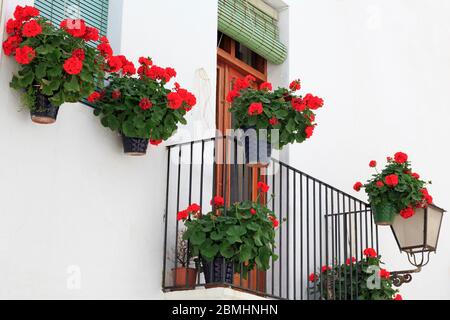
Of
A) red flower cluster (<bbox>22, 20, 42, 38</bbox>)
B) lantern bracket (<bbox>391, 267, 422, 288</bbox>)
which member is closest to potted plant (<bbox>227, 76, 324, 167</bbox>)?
red flower cluster (<bbox>22, 20, 42, 38</bbox>)

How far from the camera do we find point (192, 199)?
692 centimetres

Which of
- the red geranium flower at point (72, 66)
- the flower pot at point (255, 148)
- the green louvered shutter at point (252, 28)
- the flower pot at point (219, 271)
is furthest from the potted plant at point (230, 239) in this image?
the green louvered shutter at point (252, 28)

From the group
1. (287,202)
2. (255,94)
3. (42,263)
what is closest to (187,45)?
(255,94)

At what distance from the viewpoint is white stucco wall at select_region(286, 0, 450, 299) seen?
8953mm

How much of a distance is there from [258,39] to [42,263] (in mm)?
3609

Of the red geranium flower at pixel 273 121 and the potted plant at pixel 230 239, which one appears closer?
the potted plant at pixel 230 239

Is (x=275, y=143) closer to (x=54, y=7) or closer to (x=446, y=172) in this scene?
(x=54, y=7)

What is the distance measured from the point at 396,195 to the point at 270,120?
1.75 metres

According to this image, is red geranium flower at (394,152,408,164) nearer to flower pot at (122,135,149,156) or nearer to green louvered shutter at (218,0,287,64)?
green louvered shutter at (218,0,287,64)

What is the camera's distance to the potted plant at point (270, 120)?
666 centimetres

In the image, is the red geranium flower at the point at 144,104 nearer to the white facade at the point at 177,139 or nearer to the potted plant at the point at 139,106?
the potted plant at the point at 139,106

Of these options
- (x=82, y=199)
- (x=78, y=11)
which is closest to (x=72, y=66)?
(x=82, y=199)

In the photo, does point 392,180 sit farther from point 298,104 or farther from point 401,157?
point 298,104

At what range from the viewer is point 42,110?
5648mm
